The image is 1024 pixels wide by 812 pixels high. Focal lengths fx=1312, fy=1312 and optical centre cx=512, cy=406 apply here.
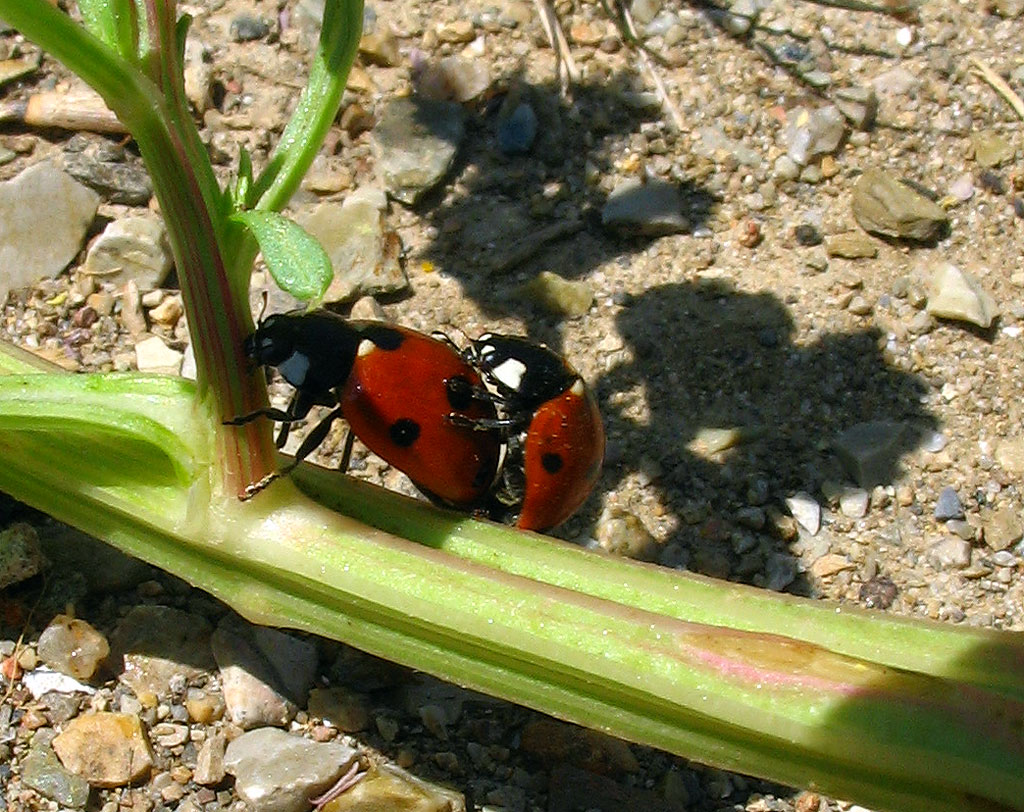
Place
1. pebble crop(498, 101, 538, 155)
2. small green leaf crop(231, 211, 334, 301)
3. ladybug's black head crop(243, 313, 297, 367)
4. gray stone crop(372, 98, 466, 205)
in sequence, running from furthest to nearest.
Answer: pebble crop(498, 101, 538, 155) → gray stone crop(372, 98, 466, 205) → ladybug's black head crop(243, 313, 297, 367) → small green leaf crop(231, 211, 334, 301)

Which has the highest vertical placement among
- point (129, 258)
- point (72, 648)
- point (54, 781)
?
point (129, 258)

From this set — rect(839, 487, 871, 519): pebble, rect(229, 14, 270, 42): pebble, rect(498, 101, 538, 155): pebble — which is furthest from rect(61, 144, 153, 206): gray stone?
rect(839, 487, 871, 519): pebble

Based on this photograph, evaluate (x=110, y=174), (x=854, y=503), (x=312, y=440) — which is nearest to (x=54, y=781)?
(x=312, y=440)

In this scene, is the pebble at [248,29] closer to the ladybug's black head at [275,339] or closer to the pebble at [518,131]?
the pebble at [518,131]

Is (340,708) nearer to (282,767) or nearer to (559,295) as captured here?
(282,767)

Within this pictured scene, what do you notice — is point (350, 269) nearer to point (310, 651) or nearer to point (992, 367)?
point (310, 651)

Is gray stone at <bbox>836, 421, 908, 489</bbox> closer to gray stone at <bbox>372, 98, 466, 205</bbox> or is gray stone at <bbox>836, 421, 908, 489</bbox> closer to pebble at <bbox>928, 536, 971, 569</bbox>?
pebble at <bbox>928, 536, 971, 569</bbox>

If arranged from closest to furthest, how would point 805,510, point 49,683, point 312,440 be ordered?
point 49,683 < point 312,440 < point 805,510

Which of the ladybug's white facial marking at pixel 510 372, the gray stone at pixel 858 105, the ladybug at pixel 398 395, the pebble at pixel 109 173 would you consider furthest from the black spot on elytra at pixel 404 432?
the gray stone at pixel 858 105
